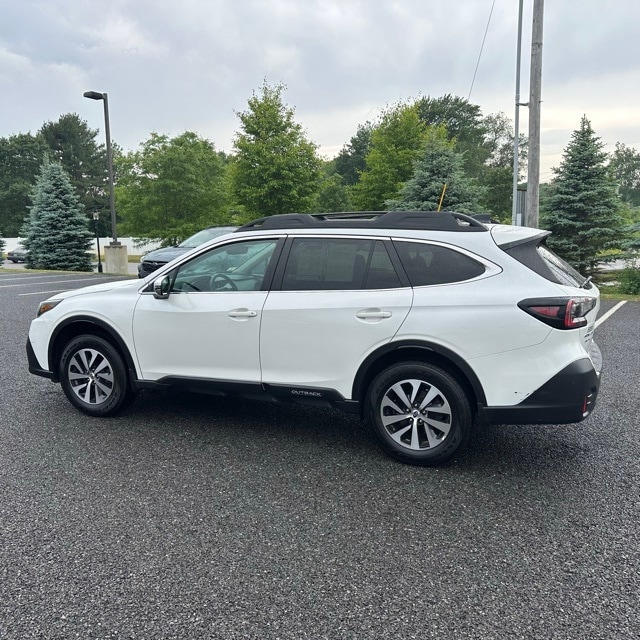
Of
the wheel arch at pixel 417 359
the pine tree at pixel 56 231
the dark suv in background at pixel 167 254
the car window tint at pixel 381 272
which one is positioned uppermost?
the pine tree at pixel 56 231

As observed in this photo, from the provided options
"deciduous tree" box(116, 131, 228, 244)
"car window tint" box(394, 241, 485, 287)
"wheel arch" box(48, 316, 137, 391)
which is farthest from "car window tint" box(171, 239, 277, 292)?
"deciduous tree" box(116, 131, 228, 244)

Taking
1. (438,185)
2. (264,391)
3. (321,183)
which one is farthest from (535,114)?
(321,183)

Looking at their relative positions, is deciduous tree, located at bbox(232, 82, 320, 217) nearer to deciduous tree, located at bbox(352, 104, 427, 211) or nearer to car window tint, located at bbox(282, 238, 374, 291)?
deciduous tree, located at bbox(352, 104, 427, 211)

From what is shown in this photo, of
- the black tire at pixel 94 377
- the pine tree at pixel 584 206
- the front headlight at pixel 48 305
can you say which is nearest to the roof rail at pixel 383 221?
the black tire at pixel 94 377

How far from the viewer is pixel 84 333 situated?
482 centimetres

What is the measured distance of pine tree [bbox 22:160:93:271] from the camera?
89.1ft

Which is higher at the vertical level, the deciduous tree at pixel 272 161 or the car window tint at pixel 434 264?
A: the deciduous tree at pixel 272 161

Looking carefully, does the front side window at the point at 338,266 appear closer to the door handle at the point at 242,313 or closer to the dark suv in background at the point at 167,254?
the door handle at the point at 242,313

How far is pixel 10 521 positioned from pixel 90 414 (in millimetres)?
1753

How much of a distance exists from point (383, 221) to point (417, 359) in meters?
1.05

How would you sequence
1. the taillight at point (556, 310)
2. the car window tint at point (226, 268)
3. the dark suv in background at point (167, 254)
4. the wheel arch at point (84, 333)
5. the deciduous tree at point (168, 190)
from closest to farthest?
1. the taillight at point (556, 310)
2. the car window tint at point (226, 268)
3. the wheel arch at point (84, 333)
4. the dark suv in background at point (167, 254)
5. the deciduous tree at point (168, 190)

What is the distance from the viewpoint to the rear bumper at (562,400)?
11.1ft

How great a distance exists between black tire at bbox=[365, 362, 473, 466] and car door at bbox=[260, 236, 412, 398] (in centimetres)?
24

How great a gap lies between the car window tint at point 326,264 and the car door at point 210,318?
0.22 meters
